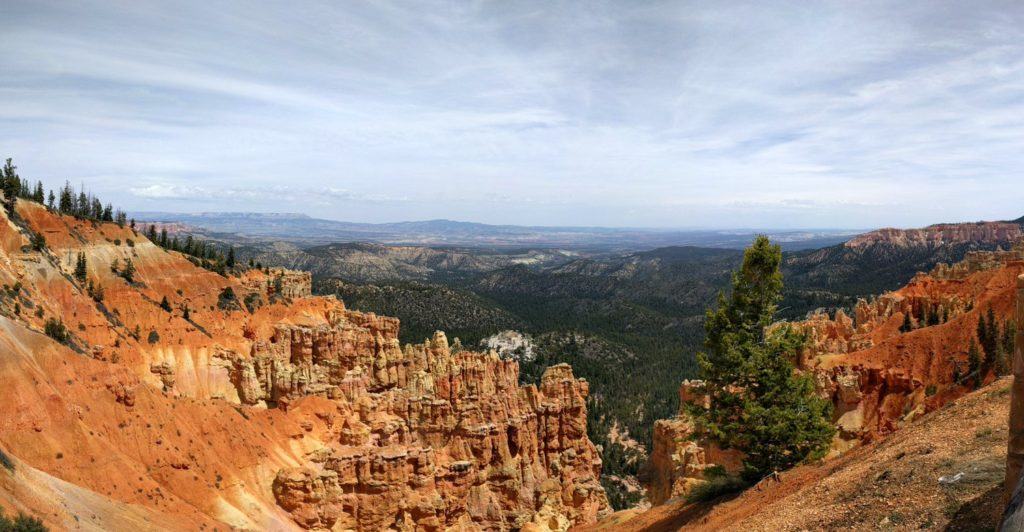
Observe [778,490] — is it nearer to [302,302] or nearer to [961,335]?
[961,335]

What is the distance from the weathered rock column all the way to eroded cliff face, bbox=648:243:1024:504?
23226mm

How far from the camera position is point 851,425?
38.2m

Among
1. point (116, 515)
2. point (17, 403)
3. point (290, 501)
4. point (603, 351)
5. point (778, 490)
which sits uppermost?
point (17, 403)

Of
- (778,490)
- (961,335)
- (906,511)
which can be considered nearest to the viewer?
(906,511)

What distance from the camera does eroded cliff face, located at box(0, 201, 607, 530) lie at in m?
21.7

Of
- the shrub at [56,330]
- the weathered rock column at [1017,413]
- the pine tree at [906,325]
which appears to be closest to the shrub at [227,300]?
the shrub at [56,330]

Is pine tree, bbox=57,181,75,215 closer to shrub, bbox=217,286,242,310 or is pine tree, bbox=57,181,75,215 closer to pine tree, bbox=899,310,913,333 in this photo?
shrub, bbox=217,286,242,310

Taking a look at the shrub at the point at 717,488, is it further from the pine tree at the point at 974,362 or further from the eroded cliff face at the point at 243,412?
→ the pine tree at the point at 974,362

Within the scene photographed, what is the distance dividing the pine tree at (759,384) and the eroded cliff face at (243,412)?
18490mm

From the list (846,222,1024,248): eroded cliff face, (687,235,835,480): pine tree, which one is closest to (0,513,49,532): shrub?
(687,235,835,480): pine tree

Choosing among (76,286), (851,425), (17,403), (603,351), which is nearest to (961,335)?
(851,425)

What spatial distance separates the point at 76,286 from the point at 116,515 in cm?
2103

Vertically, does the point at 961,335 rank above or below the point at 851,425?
above

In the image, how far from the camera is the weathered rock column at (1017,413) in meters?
8.10
